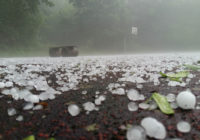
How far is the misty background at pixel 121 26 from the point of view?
22375 millimetres

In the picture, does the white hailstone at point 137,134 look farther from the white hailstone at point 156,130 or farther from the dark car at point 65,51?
the dark car at point 65,51

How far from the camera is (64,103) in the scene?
1.15 meters

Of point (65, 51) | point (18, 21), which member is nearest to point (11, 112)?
point (65, 51)

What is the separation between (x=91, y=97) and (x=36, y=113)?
0.44 meters

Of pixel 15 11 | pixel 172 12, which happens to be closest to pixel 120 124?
pixel 15 11

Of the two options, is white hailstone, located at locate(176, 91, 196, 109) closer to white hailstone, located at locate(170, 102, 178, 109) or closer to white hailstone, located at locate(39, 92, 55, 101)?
white hailstone, located at locate(170, 102, 178, 109)

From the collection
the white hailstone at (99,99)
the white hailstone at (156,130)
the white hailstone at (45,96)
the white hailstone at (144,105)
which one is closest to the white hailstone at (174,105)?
the white hailstone at (144,105)

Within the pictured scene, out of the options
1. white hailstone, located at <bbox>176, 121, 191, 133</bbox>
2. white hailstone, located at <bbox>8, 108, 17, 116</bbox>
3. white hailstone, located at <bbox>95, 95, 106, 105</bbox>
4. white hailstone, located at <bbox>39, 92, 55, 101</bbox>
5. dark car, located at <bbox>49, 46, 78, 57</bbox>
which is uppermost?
dark car, located at <bbox>49, 46, 78, 57</bbox>

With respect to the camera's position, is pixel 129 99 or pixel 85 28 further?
pixel 85 28

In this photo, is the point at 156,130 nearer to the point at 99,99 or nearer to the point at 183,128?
the point at 183,128

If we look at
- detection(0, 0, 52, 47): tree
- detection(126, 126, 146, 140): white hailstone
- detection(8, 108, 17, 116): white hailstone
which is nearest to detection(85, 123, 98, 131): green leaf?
detection(126, 126, 146, 140): white hailstone

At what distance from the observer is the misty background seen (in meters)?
22.4

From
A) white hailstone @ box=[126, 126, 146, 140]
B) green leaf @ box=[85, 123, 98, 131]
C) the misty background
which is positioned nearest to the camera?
white hailstone @ box=[126, 126, 146, 140]

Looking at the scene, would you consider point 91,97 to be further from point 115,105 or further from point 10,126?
point 10,126
